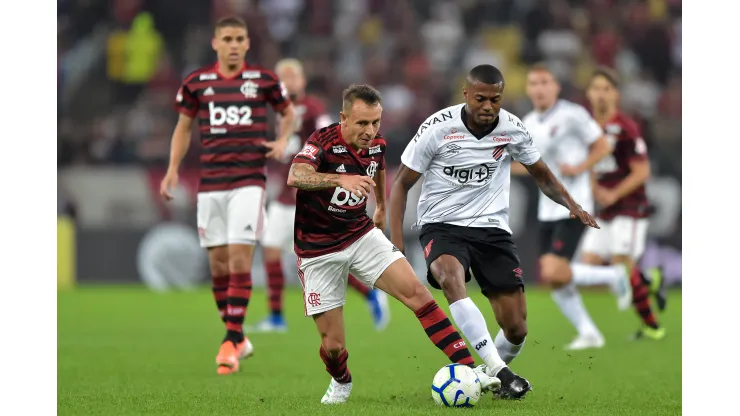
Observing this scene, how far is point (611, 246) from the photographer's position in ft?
38.7

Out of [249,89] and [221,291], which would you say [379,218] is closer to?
[249,89]

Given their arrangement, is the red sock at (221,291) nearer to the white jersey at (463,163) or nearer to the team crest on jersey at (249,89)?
the team crest on jersey at (249,89)

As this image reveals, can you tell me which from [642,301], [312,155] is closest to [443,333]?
[312,155]

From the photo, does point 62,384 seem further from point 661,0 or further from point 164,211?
point 661,0

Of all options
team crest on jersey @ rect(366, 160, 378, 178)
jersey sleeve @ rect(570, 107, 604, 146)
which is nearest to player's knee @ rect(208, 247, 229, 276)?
team crest on jersey @ rect(366, 160, 378, 178)

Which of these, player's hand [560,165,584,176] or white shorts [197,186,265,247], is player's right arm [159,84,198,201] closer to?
white shorts [197,186,265,247]

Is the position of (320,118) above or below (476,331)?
above

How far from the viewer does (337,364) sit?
254 inches

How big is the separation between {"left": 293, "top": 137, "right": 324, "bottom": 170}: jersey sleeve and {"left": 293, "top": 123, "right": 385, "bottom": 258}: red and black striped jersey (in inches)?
0.8

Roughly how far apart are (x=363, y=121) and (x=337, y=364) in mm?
1451

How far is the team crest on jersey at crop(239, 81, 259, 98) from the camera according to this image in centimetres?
859

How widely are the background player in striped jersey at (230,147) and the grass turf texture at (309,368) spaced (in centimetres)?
95

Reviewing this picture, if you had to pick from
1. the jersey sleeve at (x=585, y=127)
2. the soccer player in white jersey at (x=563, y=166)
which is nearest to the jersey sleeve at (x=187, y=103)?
the soccer player in white jersey at (x=563, y=166)

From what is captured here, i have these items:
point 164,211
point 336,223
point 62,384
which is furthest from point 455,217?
point 164,211
